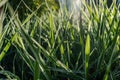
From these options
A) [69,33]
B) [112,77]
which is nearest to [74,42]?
[69,33]

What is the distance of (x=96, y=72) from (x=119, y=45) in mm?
124

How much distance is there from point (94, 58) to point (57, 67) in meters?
0.15

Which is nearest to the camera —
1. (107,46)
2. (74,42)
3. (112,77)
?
(112,77)

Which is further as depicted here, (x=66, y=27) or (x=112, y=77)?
(x=66, y=27)

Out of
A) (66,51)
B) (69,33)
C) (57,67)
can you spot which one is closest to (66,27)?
(69,33)

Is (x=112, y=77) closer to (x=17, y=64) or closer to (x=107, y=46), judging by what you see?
(x=107, y=46)

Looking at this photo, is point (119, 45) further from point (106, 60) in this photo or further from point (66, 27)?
point (66, 27)

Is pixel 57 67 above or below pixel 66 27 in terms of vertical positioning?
below

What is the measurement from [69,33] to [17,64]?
23 centimetres

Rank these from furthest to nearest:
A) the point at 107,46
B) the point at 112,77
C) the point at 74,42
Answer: the point at 74,42
the point at 107,46
the point at 112,77

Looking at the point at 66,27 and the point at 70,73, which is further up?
the point at 66,27

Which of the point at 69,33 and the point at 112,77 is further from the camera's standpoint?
the point at 69,33

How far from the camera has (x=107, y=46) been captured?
0.89 meters

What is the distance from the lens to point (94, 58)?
0.94 m
